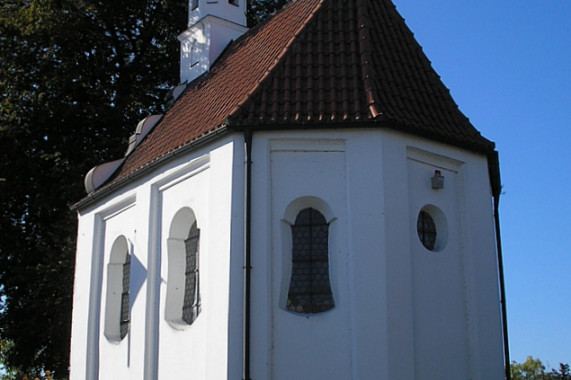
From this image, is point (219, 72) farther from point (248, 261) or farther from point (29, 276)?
point (29, 276)

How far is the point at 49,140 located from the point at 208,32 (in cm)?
610

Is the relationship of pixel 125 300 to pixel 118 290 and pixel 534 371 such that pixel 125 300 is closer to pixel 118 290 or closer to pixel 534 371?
pixel 118 290

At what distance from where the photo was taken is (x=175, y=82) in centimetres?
2402

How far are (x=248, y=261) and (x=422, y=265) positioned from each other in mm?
2753

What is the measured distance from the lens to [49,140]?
2195 centimetres

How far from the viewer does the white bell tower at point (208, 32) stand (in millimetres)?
18875

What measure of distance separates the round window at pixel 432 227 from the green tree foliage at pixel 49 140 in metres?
10.0

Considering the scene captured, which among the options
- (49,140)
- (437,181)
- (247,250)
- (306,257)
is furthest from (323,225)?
(49,140)

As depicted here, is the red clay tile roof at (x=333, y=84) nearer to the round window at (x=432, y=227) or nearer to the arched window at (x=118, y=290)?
the round window at (x=432, y=227)

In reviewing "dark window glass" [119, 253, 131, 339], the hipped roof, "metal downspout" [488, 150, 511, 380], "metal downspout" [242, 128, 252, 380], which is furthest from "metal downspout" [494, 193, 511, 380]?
"dark window glass" [119, 253, 131, 339]

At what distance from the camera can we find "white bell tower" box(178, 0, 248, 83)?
18.9 meters

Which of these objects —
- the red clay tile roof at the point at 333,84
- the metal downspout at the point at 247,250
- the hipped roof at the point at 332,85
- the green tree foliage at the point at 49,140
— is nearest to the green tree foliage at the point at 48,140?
the green tree foliage at the point at 49,140

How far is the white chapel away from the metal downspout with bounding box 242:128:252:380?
0.06 feet

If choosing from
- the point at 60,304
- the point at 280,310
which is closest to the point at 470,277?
the point at 280,310
